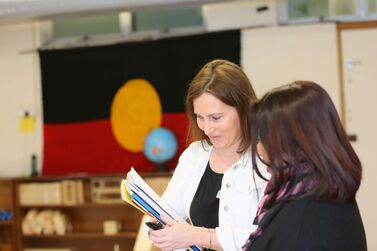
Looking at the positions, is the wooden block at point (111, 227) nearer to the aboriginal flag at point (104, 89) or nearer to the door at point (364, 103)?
the aboriginal flag at point (104, 89)

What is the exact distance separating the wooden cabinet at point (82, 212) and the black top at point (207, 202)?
330cm

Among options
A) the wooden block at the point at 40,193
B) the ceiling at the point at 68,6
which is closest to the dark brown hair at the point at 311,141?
the ceiling at the point at 68,6

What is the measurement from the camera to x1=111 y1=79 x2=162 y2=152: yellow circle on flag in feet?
16.1

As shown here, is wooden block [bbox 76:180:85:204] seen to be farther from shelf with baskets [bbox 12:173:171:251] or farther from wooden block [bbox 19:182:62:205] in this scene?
wooden block [bbox 19:182:62:205]

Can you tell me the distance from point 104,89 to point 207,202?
11.8 feet

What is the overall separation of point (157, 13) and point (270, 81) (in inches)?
56.8

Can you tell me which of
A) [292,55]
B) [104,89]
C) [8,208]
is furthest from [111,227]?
[292,55]

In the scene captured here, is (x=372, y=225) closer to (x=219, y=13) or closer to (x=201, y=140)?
(x=219, y=13)

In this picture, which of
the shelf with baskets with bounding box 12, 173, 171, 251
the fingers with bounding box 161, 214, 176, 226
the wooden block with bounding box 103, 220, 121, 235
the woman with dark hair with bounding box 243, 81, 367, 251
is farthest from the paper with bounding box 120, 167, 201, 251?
the wooden block with bounding box 103, 220, 121, 235

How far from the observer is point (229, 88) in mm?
1581

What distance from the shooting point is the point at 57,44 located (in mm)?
5273

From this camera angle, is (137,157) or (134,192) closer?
(134,192)

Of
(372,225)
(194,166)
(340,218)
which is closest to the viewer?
(340,218)

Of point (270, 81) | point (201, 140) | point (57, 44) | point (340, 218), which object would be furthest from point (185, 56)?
point (340, 218)
